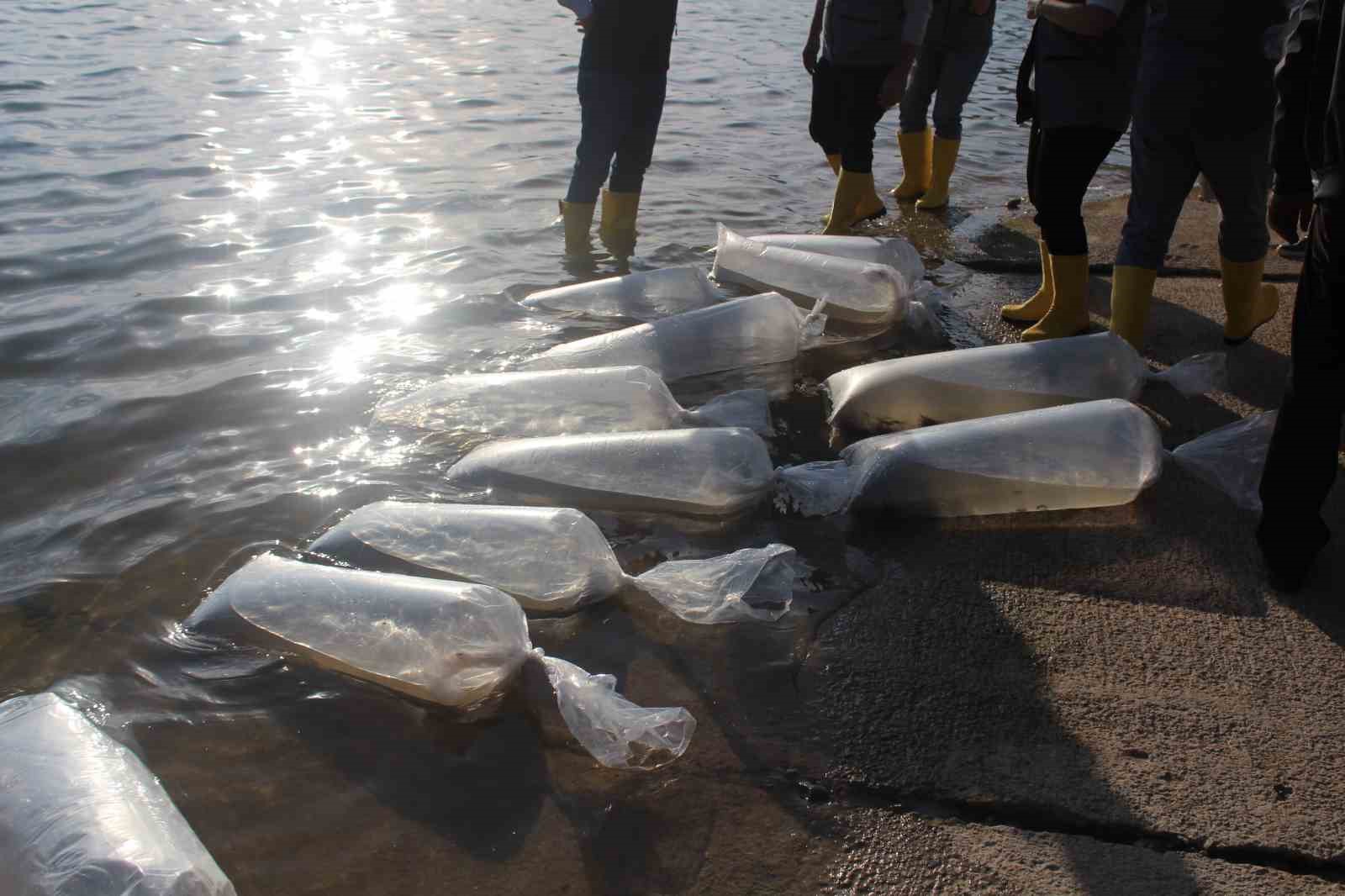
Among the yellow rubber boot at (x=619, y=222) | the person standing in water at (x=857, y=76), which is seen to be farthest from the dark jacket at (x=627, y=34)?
the person standing in water at (x=857, y=76)

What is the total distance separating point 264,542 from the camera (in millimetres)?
2777

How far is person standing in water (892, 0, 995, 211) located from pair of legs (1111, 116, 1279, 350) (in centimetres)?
254

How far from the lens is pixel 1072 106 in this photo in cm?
356

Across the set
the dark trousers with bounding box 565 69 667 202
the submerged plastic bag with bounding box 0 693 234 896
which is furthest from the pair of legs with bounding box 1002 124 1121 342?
the submerged plastic bag with bounding box 0 693 234 896

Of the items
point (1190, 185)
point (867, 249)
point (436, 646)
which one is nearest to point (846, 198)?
point (867, 249)

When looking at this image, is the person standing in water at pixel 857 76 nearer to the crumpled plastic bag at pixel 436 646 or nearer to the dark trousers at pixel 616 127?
the dark trousers at pixel 616 127

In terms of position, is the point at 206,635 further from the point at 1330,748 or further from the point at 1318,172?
the point at 1318,172

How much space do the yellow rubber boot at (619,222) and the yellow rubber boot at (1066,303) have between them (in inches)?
86.1

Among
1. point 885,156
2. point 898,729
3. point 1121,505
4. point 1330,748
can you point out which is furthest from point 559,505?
point 885,156

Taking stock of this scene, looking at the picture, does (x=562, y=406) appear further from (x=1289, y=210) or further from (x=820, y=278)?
(x=1289, y=210)

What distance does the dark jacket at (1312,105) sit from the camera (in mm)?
2221

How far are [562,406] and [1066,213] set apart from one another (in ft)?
6.53

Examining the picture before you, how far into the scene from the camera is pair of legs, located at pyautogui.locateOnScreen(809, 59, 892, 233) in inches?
198

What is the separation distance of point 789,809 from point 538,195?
5205 mm
